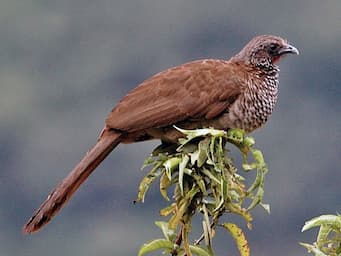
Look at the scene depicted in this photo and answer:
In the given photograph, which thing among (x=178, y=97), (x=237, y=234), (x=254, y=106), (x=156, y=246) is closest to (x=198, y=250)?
(x=156, y=246)

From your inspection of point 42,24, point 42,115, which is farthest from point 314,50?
point 42,24

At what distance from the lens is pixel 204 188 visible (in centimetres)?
466

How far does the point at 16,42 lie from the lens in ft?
194

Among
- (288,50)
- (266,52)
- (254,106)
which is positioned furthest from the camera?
(266,52)

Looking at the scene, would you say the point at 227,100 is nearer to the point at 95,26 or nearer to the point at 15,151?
the point at 15,151

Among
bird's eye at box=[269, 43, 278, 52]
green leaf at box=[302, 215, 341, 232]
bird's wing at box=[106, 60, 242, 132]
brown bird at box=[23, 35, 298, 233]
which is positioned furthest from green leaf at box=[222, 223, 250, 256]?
bird's eye at box=[269, 43, 278, 52]

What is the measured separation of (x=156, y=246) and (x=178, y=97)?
2062 millimetres

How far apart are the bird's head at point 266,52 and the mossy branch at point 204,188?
6.40 ft

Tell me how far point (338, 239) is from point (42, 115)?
46.3 meters

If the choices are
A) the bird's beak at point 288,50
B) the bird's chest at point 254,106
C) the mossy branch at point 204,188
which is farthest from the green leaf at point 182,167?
the bird's beak at point 288,50

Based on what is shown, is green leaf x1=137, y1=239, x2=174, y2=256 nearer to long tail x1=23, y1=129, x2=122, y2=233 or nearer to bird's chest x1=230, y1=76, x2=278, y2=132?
long tail x1=23, y1=129, x2=122, y2=233

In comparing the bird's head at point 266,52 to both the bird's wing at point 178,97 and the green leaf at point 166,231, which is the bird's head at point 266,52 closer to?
the bird's wing at point 178,97

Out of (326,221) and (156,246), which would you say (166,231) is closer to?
(156,246)

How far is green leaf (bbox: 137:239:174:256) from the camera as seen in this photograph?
433cm
